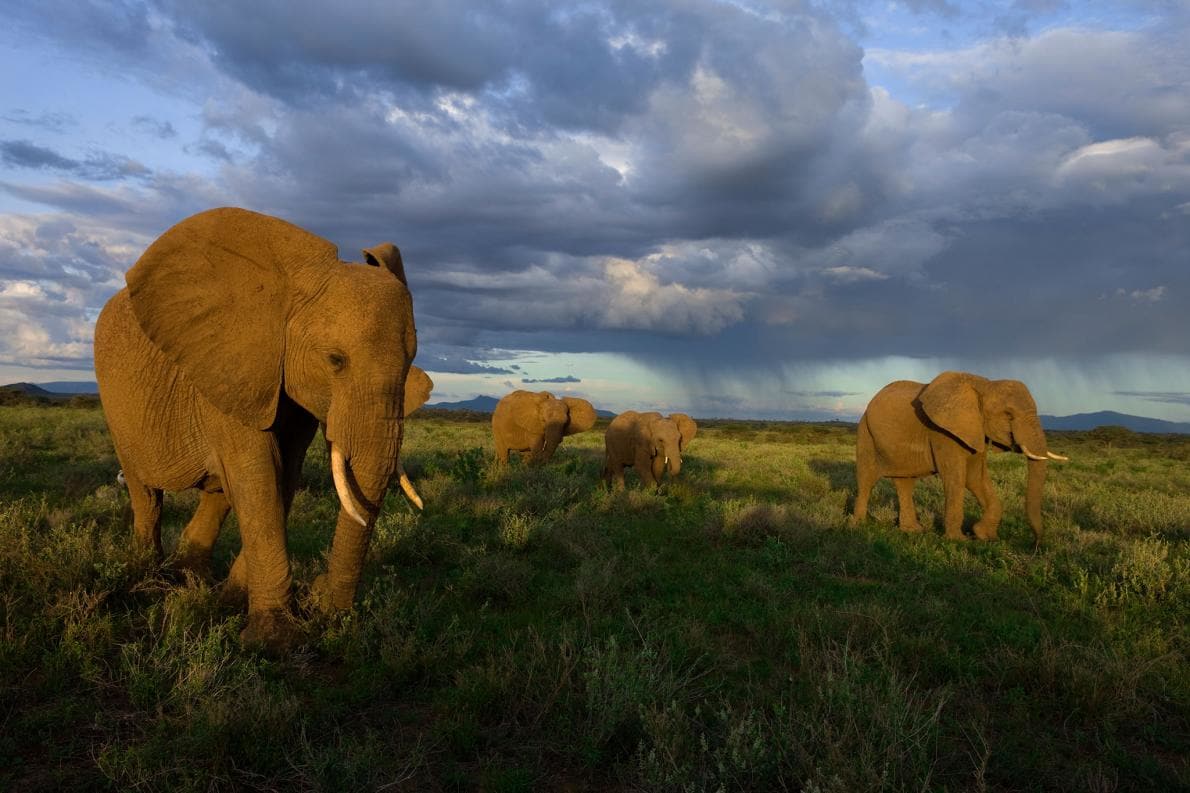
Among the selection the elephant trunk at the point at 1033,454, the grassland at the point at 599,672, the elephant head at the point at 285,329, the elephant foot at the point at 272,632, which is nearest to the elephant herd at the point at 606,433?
the grassland at the point at 599,672

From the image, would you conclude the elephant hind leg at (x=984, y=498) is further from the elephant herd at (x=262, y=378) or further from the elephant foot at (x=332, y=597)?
the elephant foot at (x=332, y=597)

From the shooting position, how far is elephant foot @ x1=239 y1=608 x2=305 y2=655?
4613 mm

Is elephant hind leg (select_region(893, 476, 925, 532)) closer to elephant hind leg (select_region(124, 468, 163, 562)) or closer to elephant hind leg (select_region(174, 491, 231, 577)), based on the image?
elephant hind leg (select_region(174, 491, 231, 577))

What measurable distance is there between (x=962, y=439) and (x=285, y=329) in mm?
9589

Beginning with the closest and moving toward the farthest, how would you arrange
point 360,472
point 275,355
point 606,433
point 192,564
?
point 360,472
point 275,355
point 192,564
point 606,433

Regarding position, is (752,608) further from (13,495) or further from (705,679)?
(13,495)

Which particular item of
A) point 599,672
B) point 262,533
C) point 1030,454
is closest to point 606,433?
point 1030,454

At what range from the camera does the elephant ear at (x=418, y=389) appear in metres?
5.23

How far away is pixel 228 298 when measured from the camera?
4.50 meters

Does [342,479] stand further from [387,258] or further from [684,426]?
[684,426]

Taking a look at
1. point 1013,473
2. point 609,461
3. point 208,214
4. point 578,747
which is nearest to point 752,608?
point 578,747

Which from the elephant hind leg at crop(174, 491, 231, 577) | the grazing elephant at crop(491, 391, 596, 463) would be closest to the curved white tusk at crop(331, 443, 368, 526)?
the elephant hind leg at crop(174, 491, 231, 577)

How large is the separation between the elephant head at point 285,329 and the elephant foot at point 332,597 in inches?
30.6

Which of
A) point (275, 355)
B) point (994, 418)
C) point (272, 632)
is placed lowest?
point (272, 632)
